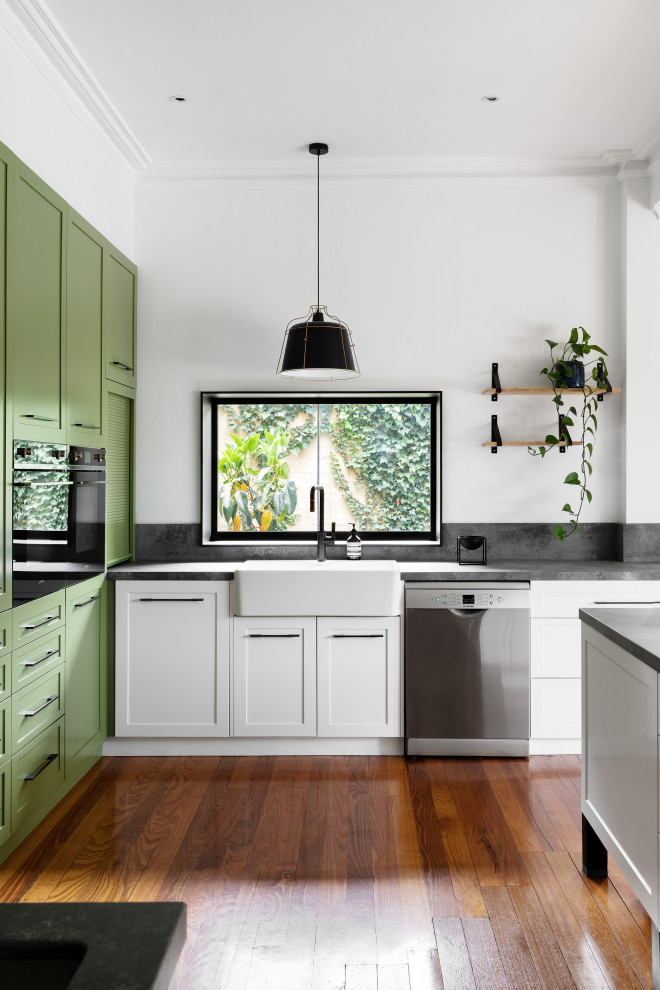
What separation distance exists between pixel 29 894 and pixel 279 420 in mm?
2640

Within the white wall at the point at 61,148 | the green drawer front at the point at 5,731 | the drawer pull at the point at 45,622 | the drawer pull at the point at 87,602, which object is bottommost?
the green drawer front at the point at 5,731

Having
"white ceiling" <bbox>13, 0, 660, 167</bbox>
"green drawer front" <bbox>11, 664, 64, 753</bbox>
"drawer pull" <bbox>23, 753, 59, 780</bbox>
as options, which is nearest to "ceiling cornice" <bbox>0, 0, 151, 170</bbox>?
"white ceiling" <bbox>13, 0, 660, 167</bbox>

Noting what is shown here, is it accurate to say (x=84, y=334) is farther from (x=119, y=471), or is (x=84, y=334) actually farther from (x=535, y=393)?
(x=535, y=393)

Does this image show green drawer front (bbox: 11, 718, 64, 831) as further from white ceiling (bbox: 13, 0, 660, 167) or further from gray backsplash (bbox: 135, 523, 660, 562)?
white ceiling (bbox: 13, 0, 660, 167)

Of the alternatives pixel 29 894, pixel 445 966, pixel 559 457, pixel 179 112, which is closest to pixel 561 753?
pixel 559 457

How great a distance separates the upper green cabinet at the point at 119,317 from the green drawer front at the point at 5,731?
168 centimetres

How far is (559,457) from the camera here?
4250 millimetres

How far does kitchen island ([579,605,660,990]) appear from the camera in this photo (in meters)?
1.99

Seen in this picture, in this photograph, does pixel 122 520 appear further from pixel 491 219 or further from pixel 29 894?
pixel 491 219

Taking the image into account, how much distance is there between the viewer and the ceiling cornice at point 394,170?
4152 millimetres

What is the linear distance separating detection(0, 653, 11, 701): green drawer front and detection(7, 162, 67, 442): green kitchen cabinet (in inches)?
30.7

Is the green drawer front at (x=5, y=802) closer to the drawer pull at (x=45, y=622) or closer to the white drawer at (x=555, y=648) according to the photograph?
the drawer pull at (x=45, y=622)

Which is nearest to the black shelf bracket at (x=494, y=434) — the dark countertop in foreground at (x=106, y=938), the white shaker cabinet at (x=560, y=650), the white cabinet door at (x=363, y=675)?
the white shaker cabinet at (x=560, y=650)

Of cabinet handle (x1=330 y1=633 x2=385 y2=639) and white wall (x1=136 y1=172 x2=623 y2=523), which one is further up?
white wall (x1=136 y1=172 x2=623 y2=523)
